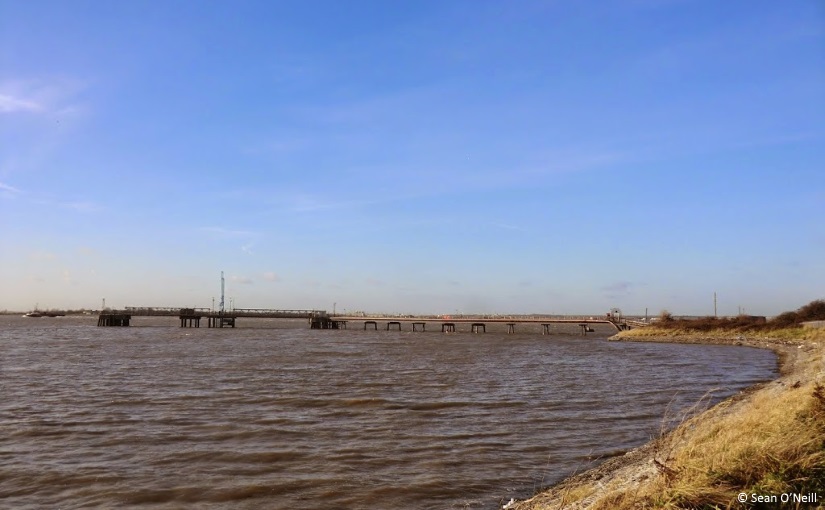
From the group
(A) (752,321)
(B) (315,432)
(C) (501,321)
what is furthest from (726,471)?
(C) (501,321)

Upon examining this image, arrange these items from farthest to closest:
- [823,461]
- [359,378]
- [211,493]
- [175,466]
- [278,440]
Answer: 1. [359,378]
2. [278,440]
3. [175,466]
4. [211,493]
5. [823,461]

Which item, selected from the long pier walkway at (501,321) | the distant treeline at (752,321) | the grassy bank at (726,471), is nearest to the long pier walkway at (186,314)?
the long pier walkway at (501,321)

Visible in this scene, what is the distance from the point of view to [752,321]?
235 feet

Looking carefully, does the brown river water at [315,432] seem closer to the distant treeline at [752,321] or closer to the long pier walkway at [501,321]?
the distant treeline at [752,321]

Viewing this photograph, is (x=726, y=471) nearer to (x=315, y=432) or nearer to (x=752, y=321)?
(x=315, y=432)

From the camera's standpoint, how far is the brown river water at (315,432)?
11.4 metres

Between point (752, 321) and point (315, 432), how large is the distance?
232 ft

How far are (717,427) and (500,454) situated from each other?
4.79 m

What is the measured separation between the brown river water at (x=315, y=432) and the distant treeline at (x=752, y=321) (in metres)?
39.2

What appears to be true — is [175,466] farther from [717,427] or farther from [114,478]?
[717,427]

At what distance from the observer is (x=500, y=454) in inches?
553

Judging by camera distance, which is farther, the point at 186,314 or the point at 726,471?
the point at 186,314

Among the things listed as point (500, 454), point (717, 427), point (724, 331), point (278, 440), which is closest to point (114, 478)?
point (278, 440)

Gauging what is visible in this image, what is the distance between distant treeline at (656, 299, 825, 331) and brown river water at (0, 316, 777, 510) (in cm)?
3916
